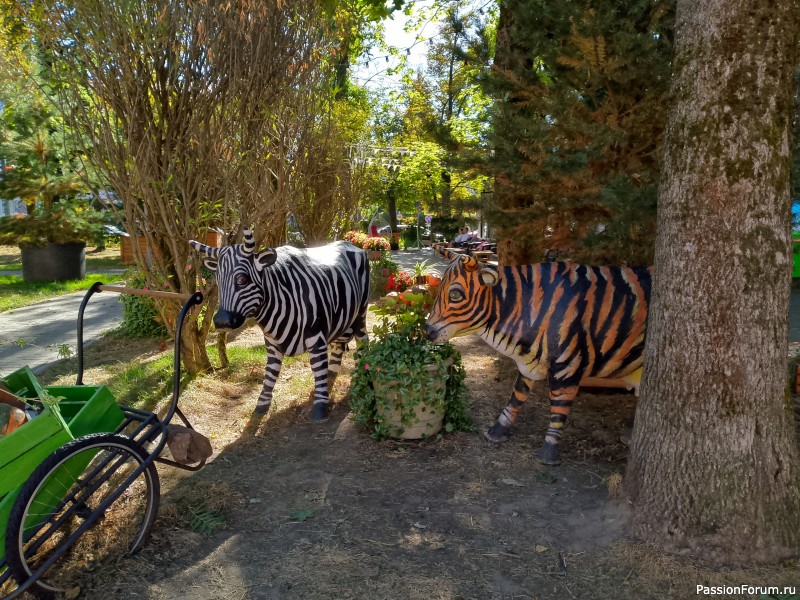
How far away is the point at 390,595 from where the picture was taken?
9.36 ft

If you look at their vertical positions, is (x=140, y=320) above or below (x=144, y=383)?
above

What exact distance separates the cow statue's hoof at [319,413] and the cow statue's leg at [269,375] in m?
0.47

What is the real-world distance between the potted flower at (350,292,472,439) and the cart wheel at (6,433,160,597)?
6.10 feet

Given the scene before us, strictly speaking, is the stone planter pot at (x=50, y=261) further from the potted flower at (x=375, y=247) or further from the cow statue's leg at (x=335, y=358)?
the cow statue's leg at (x=335, y=358)

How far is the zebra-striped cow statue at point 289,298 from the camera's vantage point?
4523mm

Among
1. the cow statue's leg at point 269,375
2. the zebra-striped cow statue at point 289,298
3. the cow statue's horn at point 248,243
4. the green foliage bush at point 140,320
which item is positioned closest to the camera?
the cow statue's horn at point 248,243

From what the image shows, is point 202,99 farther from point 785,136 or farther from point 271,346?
point 785,136

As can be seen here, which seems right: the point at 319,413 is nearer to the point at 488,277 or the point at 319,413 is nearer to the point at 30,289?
the point at 488,277

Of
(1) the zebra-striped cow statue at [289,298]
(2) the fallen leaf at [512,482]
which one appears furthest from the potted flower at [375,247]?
(2) the fallen leaf at [512,482]

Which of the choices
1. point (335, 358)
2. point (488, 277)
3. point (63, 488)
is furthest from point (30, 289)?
point (488, 277)

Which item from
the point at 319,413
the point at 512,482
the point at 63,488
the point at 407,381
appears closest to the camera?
the point at 63,488

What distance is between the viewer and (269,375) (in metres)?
5.30

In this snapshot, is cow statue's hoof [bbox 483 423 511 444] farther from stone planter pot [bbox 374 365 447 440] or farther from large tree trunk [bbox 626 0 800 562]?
large tree trunk [bbox 626 0 800 562]

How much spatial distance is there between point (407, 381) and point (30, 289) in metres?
11.7
